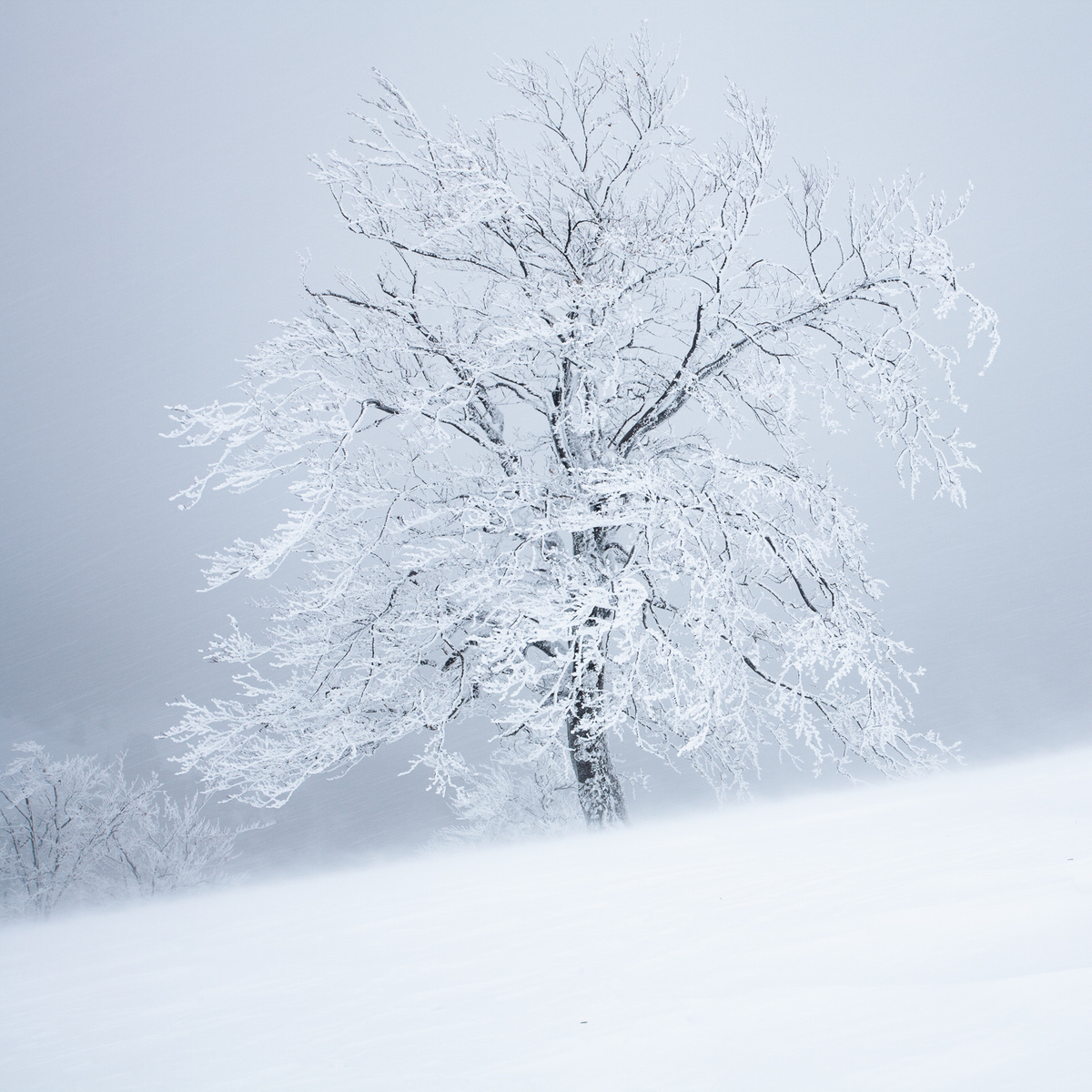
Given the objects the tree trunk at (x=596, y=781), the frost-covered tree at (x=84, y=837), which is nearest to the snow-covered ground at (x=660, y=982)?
the tree trunk at (x=596, y=781)

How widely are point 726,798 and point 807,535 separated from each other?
3.60 m

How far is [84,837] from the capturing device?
24344 mm

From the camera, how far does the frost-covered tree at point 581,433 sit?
620cm

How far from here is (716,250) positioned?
6469 mm

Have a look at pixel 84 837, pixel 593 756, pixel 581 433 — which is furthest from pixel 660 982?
pixel 84 837

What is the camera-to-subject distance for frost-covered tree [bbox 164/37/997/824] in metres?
6.20

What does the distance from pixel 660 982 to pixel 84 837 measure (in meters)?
29.3

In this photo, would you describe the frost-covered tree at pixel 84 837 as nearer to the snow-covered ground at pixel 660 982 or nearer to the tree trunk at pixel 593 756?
the tree trunk at pixel 593 756

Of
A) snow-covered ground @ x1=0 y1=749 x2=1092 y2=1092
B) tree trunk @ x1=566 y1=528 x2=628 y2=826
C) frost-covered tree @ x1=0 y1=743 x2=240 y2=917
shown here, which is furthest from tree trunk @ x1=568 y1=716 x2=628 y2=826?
frost-covered tree @ x1=0 y1=743 x2=240 y2=917

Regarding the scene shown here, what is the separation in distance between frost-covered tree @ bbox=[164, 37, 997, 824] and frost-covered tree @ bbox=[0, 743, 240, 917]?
20.4 meters

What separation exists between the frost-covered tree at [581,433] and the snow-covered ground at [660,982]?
352 centimetres

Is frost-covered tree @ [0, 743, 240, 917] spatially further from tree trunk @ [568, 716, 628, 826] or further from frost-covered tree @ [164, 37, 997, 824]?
tree trunk @ [568, 716, 628, 826]

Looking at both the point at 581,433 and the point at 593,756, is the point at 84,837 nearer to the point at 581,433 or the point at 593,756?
the point at 593,756

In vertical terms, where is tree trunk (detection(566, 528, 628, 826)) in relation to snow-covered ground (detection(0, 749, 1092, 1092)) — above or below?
below
